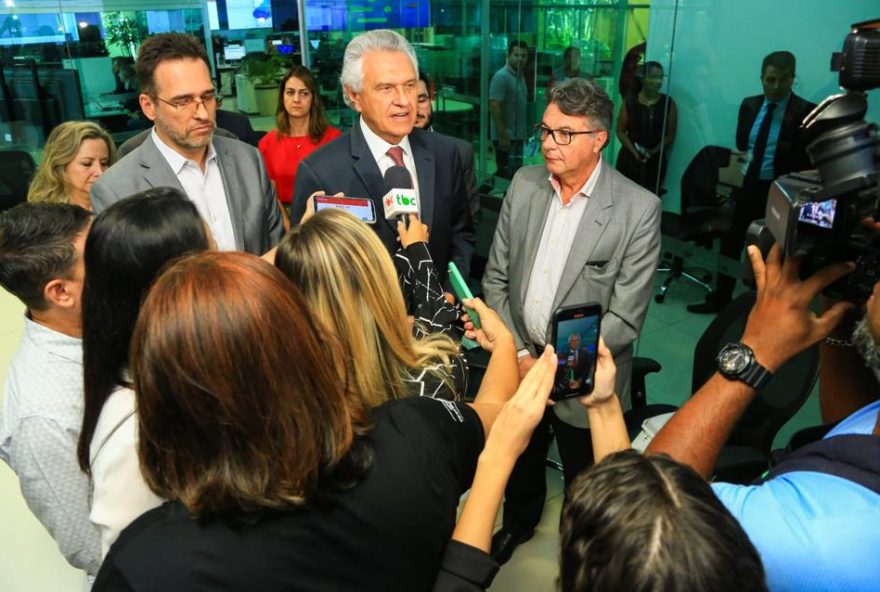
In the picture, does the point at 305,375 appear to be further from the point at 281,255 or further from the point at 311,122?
the point at 311,122

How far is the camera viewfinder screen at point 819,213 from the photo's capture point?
1195mm

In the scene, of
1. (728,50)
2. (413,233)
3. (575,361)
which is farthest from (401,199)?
(728,50)

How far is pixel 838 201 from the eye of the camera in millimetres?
1195

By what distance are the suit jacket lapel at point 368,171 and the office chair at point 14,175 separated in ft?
16.9

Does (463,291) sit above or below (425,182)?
below

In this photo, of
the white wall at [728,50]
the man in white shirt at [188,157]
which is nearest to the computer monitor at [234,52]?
the white wall at [728,50]

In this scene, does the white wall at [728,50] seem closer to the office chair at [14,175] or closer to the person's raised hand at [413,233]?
the person's raised hand at [413,233]

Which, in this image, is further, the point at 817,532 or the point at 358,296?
the point at 358,296

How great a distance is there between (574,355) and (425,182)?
1.23 metres

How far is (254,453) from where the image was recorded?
952mm

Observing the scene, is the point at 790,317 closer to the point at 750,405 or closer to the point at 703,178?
the point at 750,405

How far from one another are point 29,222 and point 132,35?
20.9 ft

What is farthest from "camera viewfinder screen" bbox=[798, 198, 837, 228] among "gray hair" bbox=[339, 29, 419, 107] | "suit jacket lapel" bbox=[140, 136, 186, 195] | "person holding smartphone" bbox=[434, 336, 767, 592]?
"suit jacket lapel" bbox=[140, 136, 186, 195]

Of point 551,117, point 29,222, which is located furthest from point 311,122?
point 29,222
